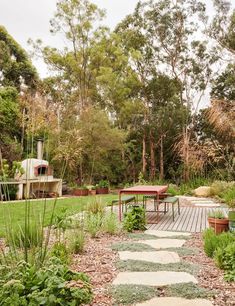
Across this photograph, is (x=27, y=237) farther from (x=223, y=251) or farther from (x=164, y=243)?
(x=164, y=243)

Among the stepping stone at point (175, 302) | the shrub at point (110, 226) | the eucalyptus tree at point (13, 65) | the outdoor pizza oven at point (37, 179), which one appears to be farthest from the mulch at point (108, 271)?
the eucalyptus tree at point (13, 65)

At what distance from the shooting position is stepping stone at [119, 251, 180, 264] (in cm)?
413

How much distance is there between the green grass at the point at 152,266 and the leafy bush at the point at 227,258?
0.78 feet

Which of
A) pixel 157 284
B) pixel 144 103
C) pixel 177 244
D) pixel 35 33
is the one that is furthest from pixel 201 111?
pixel 157 284

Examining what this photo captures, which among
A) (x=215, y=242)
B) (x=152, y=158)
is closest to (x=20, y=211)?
(x=215, y=242)

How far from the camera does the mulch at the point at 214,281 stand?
295cm

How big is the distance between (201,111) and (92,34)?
679 centimetres

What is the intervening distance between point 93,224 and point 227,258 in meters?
2.31

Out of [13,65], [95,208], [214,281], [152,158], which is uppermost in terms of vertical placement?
[13,65]

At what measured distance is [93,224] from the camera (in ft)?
18.0

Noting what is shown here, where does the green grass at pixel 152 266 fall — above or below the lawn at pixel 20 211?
below

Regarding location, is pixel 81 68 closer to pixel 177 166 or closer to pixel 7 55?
pixel 7 55

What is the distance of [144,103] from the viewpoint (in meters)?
18.3

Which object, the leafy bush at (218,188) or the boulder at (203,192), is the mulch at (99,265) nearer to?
the leafy bush at (218,188)
